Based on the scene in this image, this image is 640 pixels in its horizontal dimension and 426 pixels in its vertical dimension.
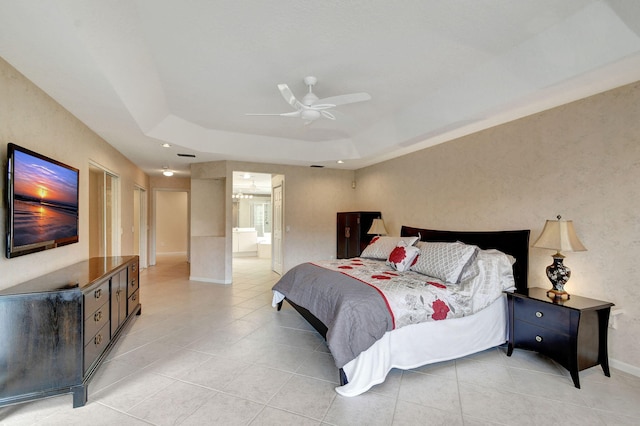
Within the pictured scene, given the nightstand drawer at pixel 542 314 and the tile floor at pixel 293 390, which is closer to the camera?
the tile floor at pixel 293 390

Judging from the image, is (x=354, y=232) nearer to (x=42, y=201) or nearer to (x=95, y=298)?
(x=95, y=298)

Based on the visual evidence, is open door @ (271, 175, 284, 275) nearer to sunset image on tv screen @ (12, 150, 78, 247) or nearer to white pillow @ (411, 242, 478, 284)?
white pillow @ (411, 242, 478, 284)

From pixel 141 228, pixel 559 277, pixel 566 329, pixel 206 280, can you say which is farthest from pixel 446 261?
pixel 141 228

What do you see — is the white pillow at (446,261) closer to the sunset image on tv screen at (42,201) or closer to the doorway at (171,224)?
the sunset image on tv screen at (42,201)

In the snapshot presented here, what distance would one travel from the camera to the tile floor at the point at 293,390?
1.94m

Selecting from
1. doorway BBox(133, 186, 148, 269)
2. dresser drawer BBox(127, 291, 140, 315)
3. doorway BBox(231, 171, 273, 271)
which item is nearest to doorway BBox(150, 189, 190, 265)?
doorway BBox(231, 171, 273, 271)

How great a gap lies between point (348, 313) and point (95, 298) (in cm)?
201

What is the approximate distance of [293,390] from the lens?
7.39ft

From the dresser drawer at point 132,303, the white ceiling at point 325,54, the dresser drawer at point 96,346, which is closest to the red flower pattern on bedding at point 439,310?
the white ceiling at point 325,54

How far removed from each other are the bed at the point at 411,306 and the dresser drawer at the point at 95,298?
5.92 feet

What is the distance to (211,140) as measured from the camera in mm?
4797

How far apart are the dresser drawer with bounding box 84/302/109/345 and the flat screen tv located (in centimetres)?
68

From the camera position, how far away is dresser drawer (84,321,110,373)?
2135mm

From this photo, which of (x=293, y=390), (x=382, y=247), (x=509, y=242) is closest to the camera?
(x=293, y=390)
